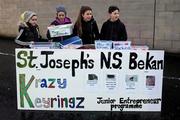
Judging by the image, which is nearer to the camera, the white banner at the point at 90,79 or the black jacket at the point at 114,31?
the white banner at the point at 90,79

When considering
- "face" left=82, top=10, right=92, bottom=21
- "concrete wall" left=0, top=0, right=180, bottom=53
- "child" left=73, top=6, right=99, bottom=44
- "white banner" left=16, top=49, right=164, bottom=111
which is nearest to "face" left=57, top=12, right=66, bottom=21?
"child" left=73, top=6, right=99, bottom=44

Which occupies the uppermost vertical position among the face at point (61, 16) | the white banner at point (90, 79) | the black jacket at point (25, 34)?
the face at point (61, 16)

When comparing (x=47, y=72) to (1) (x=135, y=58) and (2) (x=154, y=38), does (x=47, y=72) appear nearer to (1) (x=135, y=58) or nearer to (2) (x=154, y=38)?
(1) (x=135, y=58)

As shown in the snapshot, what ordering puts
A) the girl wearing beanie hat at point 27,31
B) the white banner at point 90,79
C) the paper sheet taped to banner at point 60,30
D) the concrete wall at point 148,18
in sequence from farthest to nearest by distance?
1. the concrete wall at point 148,18
2. the girl wearing beanie hat at point 27,31
3. the paper sheet taped to banner at point 60,30
4. the white banner at point 90,79

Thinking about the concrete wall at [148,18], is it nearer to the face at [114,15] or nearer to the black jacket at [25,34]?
the face at [114,15]

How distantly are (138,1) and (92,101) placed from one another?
5498mm

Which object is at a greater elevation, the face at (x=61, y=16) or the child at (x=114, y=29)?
the face at (x=61, y=16)

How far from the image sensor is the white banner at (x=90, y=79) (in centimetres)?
611

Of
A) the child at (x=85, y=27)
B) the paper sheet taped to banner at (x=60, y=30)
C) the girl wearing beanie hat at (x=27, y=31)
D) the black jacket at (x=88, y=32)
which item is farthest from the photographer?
the black jacket at (x=88, y=32)

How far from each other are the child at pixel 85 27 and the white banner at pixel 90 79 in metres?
1.06

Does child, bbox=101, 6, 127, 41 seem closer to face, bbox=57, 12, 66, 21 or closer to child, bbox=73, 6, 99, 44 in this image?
child, bbox=73, 6, 99, 44

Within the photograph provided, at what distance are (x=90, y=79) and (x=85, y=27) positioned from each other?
Result: 1.26m

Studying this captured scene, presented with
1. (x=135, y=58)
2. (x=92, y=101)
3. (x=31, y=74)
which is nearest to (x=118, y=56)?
(x=135, y=58)

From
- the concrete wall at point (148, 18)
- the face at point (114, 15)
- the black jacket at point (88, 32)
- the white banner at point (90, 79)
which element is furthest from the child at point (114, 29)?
the concrete wall at point (148, 18)
